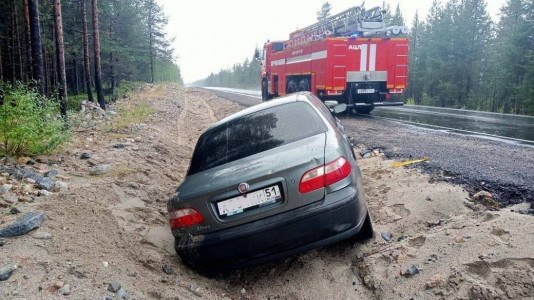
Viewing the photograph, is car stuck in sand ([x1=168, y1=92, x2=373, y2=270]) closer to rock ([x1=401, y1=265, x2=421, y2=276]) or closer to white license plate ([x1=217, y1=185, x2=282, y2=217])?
white license plate ([x1=217, y1=185, x2=282, y2=217])

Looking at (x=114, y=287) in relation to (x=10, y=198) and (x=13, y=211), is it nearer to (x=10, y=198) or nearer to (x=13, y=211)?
(x=13, y=211)

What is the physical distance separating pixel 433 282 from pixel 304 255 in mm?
1261

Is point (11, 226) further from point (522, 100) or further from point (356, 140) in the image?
point (522, 100)

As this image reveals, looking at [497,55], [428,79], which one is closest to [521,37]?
[497,55]

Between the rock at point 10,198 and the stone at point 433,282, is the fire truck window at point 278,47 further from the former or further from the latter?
the stone at point 433,282

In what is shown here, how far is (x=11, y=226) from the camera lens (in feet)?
10.3

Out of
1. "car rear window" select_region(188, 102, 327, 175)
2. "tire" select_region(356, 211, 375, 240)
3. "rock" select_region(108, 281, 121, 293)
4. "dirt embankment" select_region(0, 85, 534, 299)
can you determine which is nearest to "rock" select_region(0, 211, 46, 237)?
"dirt embankment" select_region(0, 85, 534, 299)

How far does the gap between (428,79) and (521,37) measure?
11.2 meters

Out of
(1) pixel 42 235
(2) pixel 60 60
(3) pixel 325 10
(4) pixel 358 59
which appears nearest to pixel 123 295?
(1) pixel 42 235

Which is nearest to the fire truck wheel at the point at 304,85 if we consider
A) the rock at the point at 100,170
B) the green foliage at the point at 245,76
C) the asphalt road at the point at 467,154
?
the asphalt road at the point at 467,154

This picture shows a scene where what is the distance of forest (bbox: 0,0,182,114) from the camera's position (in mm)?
12148

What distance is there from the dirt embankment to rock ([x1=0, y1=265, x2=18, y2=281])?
0.11ft

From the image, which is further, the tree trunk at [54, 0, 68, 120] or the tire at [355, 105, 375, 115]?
the tire at [355, 105, 375, 115]

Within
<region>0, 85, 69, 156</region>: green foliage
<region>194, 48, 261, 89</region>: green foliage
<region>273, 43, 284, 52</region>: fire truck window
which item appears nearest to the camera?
<region>0, 85, 69, 156</region>: green foliage
